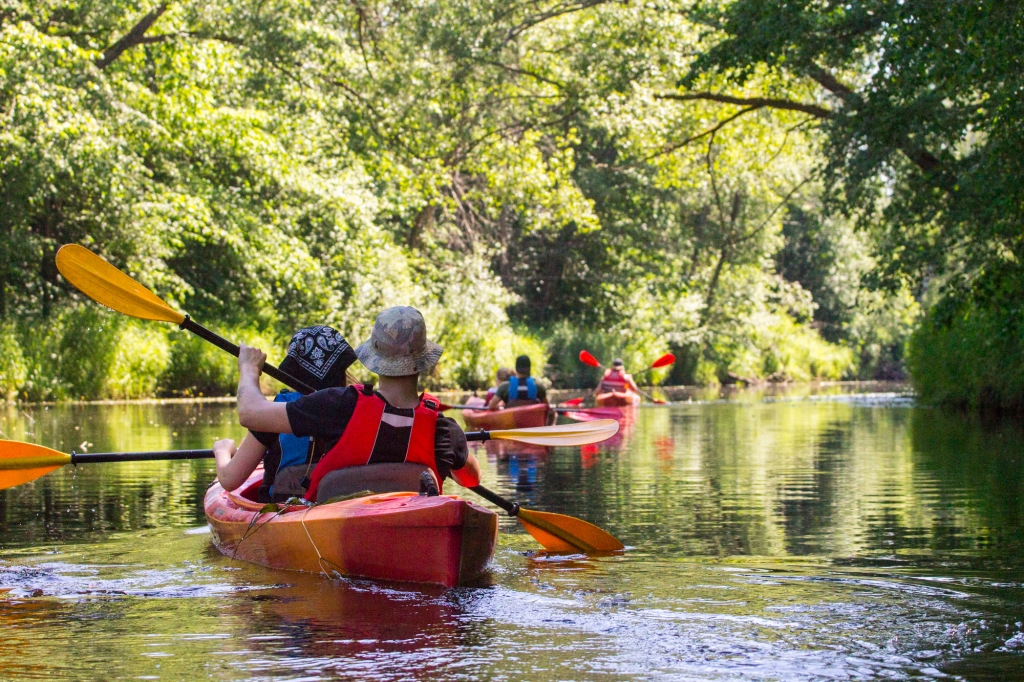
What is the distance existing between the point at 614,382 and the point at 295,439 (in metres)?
17.3

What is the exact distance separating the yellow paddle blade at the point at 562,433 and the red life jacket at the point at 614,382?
51.4 feet

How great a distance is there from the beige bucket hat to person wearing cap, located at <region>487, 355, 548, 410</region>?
412 inches

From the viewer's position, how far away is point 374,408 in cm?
575

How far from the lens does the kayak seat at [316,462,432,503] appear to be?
5.96 m

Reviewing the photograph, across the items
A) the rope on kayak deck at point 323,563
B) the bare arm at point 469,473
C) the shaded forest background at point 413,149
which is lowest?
the rope on kayak deck at point 323,563

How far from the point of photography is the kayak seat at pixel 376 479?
19.6ft

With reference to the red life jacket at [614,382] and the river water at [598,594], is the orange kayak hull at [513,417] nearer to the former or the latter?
the river water at [598,594]

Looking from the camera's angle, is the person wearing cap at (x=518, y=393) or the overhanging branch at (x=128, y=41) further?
the overhanging branch at (x=128, y=41)

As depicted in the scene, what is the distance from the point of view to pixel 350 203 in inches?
1039

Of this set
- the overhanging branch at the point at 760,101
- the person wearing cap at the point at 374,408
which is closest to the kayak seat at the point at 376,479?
the person wearing cap at the point at 374,408

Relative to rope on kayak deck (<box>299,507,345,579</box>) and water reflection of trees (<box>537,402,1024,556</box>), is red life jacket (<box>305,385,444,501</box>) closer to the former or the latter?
rope on kayak deck (<box>299,507,345,579</box>)

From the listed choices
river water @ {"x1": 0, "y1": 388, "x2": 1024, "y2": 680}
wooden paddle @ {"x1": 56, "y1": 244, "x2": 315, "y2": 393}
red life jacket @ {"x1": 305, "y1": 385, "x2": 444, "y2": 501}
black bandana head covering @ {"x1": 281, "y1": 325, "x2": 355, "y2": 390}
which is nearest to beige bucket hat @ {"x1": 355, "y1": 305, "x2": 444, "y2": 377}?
red life jacket @ {"x1": 305, "y1": 385, "x2": 444, "y2": 501}

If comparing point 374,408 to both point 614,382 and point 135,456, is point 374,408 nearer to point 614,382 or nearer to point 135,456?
point 135,456

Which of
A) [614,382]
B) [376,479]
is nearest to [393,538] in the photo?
[376,479]
